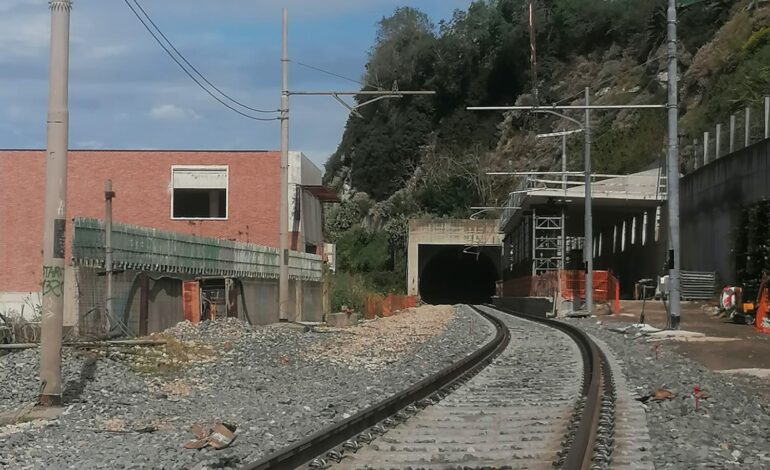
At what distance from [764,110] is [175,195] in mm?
30454

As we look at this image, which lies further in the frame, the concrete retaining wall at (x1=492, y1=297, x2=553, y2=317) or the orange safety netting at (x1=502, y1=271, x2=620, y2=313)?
the concrete retaining wall at (x1=492, y1=297, x2=553, y2=317)

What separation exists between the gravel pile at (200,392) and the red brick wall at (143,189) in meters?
26.9

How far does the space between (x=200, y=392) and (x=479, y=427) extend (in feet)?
15.8

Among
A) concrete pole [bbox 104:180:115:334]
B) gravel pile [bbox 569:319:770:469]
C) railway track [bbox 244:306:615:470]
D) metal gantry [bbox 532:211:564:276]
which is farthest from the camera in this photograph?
metal gantry [bbox 532:211:564:276]

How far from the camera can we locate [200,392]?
42.8 ft

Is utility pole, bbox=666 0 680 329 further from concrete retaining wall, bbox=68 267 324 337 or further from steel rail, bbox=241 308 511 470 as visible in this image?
concrete retaining wall, bbox=68 267 324 337

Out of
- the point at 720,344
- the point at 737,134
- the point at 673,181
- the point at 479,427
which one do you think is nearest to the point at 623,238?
the point at 737,134

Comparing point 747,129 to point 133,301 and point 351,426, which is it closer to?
point 133,301

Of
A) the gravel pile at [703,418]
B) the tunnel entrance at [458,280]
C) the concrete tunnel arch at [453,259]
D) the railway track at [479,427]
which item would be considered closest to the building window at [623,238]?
the concrete tunnel arch at [453,259]

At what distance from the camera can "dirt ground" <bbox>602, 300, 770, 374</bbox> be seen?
670 inches

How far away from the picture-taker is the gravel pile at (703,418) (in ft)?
26.5

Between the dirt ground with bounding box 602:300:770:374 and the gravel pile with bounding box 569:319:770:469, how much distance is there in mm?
979

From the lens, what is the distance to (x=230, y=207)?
49.6 metres

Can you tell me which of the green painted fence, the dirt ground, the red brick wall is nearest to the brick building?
the red brick wall
